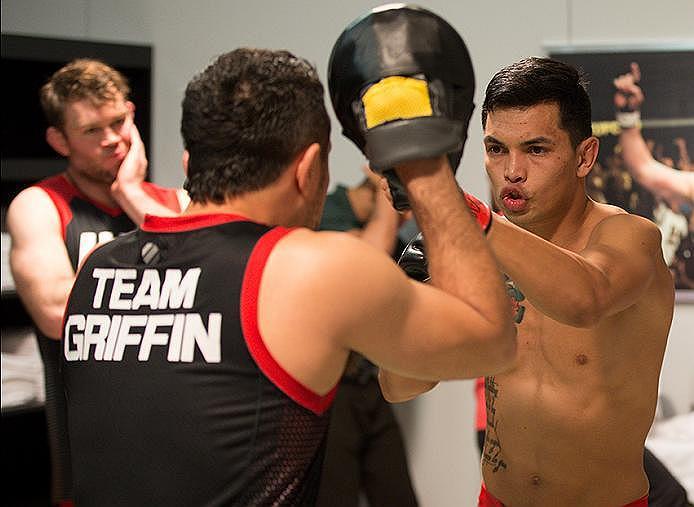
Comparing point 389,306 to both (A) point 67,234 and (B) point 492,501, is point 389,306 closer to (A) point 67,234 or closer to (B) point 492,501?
(B) point 492,501

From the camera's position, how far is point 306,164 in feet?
4.43

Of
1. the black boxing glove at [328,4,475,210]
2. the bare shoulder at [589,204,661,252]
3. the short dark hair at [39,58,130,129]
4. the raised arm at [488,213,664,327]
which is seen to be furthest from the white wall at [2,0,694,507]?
the black boxing glove at [328,4,475,210]

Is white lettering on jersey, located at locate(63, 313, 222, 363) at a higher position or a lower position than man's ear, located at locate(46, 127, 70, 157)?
higher

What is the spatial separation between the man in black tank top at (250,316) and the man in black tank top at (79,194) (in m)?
1.84

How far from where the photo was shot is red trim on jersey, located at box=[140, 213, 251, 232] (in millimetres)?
1327

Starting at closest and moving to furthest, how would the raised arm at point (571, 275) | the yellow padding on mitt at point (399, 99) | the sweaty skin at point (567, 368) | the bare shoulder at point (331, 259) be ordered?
the bare shoulder at point (331, 259) → the yellow padding on mitt at point (399, 99) → the raised arm at point (571, 275) → the sweaty skin at point (567, 368)

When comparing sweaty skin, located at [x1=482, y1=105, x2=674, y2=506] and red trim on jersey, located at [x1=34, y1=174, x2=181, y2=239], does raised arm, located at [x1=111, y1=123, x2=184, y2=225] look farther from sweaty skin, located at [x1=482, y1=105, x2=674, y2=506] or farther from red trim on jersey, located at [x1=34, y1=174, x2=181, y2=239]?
sweaty skin, located at [x1=482, y1=105, x2=674, y2=506]

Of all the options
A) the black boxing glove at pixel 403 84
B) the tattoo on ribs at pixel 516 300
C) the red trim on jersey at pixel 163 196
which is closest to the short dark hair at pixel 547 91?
the tattoo on ribs at pixel 516 300

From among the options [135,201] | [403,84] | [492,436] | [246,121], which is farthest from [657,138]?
[246,121]

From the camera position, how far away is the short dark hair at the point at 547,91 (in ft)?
6.68

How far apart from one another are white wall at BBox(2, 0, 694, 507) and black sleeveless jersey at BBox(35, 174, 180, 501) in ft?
3.75

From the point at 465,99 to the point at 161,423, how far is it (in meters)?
0.60

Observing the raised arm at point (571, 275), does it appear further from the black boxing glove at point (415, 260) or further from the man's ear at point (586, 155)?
the man's ear at point (586, 155)

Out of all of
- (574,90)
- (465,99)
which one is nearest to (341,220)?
(574,90)
